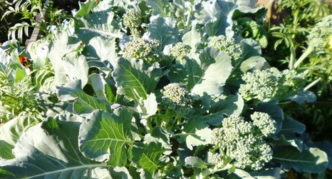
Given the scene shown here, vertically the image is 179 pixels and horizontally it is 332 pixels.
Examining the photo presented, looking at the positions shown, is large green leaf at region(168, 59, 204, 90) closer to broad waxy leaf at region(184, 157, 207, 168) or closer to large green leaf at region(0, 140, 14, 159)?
broad waxy leaf at region(184, 157, 207, 168)

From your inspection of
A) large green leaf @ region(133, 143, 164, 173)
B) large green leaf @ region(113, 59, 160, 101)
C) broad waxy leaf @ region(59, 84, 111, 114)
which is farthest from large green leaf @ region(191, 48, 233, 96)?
broad waxy leaf @ region(59, 84, 111, 114)

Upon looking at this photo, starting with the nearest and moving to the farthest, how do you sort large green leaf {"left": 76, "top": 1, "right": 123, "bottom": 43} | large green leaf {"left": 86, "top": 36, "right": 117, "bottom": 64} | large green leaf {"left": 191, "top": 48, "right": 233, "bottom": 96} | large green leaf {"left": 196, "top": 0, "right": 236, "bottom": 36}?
1. large green leaf {"left": 191, "top": 48, "right": 233, "bottom": 96}
2. large green leaf {"left": 86, "top": 36, "right": 117, "bottom": 64}
3. large green leaf {"left": 196, "top": 0, "right": 236, "bottom": 36}
4. large green leaf {"left": 76, "top": 1, "right": 123, "bottom": 43}

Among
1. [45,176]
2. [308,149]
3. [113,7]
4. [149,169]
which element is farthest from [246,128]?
[113,7]

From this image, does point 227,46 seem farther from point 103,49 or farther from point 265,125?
point 103,49

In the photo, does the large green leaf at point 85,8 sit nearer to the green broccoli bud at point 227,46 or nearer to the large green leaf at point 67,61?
the large green leaf at point 67,61

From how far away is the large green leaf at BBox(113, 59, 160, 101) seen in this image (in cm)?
162

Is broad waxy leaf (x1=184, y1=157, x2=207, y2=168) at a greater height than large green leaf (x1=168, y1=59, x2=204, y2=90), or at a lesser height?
lesser

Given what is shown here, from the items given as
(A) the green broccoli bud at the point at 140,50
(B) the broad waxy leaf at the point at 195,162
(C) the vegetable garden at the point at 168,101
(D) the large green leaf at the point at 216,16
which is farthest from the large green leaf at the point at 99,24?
(B) the broad waxy leaf at the point at 195,162

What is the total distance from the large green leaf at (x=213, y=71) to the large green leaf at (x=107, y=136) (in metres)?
0.38

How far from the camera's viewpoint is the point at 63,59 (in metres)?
1.99

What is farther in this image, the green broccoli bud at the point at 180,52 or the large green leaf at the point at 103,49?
the large green leaf at the point at 103,49

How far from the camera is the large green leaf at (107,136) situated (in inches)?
56.9

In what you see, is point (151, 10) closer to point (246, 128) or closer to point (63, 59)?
point (63, 59)

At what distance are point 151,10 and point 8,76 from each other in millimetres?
983
